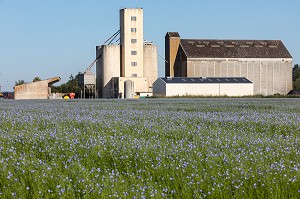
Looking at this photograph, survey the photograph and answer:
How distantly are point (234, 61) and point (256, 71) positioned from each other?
4.75 metres

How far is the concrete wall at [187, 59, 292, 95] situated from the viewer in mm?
96812

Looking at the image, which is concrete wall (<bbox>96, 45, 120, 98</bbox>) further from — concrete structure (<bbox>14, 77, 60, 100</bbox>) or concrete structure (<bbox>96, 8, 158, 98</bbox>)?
concrete structure (<bbox>14, 77, 60, 100</bbox>)

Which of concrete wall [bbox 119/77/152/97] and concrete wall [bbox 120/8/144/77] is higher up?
concrete wall [bbox 120/8/144/77]

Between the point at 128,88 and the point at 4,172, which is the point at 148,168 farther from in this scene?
the point at 128,88

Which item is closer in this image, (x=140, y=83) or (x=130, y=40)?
(x=140, y=83)

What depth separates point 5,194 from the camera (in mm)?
5008

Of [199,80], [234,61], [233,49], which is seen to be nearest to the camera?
[199,80]

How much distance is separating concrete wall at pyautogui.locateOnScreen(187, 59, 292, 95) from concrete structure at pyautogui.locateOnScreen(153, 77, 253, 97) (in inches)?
444

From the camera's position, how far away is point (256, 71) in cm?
9950

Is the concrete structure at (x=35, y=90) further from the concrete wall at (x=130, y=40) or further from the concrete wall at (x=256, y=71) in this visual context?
the concrete wall at (x=256, y=71)

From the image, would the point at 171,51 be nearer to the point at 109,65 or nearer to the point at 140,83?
the point at 140,83

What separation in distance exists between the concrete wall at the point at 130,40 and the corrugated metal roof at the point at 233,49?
33.8ft

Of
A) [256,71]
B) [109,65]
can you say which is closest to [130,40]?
[109,65]

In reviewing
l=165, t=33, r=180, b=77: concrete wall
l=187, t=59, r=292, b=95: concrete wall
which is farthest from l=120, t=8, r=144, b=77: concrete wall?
l=165, t=33, r=180, b=77: concrete wall
